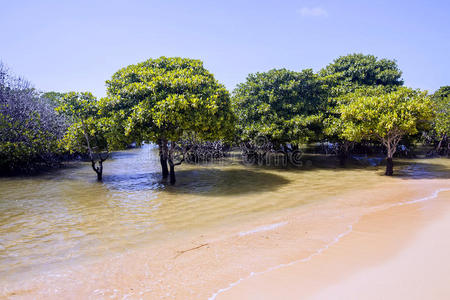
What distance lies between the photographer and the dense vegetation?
13.9 m

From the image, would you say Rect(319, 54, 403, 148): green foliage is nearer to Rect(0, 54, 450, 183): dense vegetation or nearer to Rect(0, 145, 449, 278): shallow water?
Rect(0, 54, 450, 183): dense vegetation

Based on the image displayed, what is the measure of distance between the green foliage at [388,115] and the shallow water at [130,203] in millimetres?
2802

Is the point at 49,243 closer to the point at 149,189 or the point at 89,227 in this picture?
the point at 89,227

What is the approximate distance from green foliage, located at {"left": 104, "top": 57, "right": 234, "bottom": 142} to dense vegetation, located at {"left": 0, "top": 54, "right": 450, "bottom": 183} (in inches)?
2.0

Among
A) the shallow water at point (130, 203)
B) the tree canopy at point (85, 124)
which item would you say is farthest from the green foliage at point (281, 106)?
the tree canopy at point (85, 124)

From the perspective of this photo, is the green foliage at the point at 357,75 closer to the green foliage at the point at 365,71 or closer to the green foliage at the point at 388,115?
the green foliage at the point at 365,71

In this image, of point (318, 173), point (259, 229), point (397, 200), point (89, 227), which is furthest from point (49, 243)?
point (318, 173)

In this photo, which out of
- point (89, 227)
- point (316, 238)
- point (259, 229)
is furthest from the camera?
point (89, 227)

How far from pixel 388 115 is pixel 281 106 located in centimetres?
742

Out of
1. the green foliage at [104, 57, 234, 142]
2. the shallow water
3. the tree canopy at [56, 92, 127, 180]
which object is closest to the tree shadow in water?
the shallow water

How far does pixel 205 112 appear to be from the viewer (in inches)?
540

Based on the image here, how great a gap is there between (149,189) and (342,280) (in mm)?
11147

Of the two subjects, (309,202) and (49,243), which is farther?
(309,202)

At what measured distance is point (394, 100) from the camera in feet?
51.4
